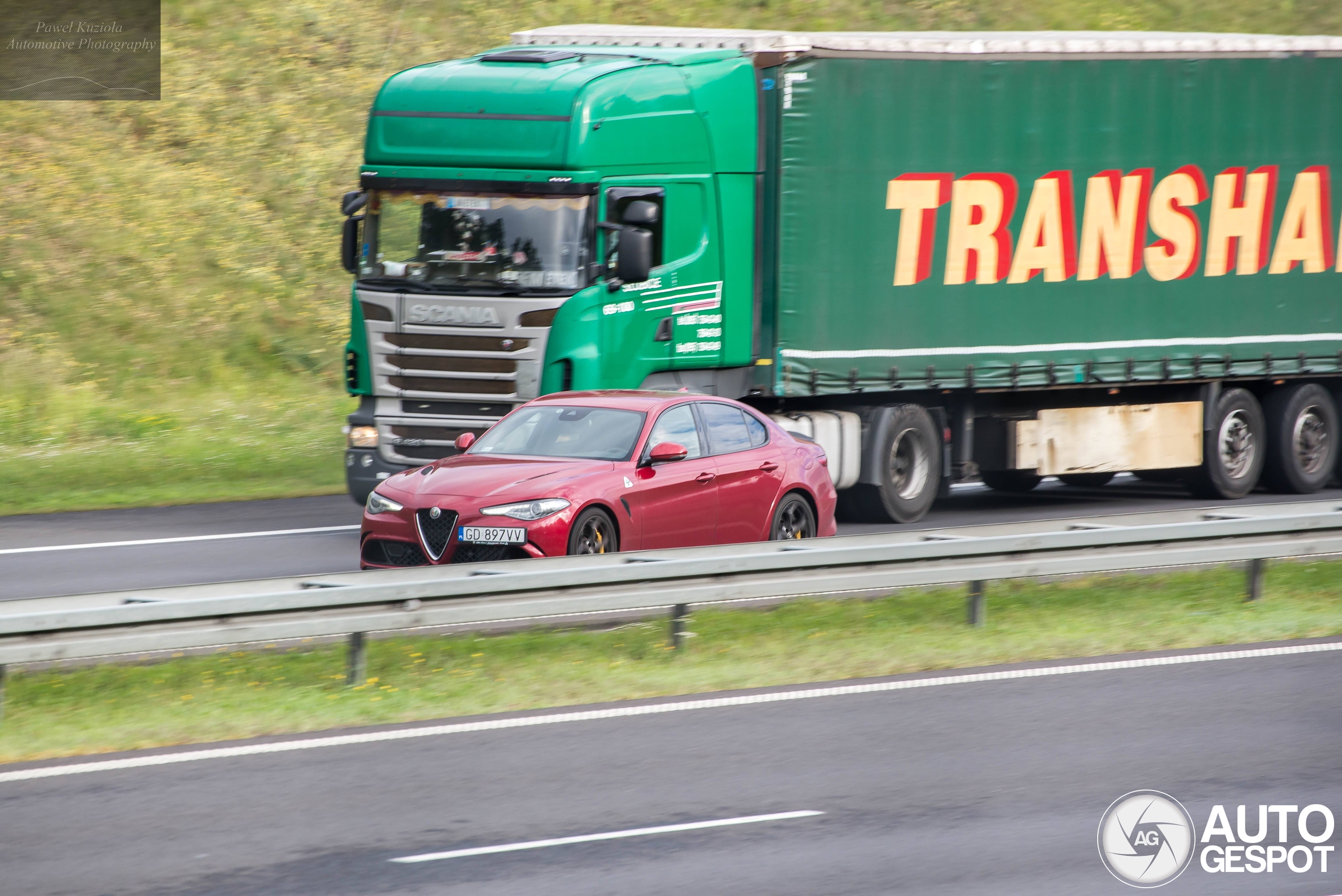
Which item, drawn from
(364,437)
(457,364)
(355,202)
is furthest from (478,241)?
(364,437)

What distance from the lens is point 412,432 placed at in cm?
1683

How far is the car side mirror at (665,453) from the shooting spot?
13.7m

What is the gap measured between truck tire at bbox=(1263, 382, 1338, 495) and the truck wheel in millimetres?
2548

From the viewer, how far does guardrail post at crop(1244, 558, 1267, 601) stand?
1386 centimetres

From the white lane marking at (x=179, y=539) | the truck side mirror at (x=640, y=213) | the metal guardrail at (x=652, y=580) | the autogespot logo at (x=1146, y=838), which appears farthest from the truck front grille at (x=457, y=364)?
the autogespot logo at (x=1146, y=838)

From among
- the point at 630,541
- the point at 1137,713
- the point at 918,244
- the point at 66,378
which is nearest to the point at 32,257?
the point at 66,378

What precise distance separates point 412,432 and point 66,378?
10.4 m

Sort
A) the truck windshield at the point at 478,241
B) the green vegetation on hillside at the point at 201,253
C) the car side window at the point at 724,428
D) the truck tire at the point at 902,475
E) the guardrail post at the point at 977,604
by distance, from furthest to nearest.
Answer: the green vegetation on hillside at the point at 201,253 < the truck tire at the point at 902,475 < the truck windshield at the point at 478,241 < the car side window at the point at 724,428 < the guardrail post at the point at 977,604

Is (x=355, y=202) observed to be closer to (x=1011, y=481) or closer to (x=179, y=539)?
(x=179, y=539)

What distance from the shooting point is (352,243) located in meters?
17.2

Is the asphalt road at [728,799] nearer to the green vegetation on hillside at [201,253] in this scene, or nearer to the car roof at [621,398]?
the car roof at [621,398]

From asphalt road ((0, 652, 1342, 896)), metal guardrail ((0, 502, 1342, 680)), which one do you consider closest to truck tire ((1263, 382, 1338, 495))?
metal guardrail ((0, 502, 1342, 680))

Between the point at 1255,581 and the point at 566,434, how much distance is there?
494 cm

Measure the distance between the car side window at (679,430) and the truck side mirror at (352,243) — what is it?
4.04 m
